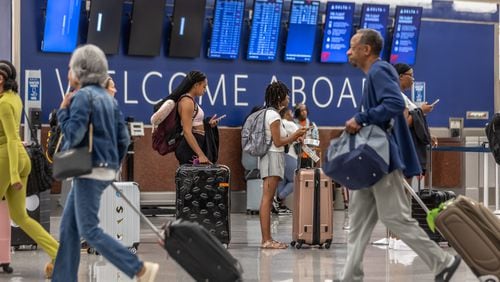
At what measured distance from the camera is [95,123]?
6.00 meters

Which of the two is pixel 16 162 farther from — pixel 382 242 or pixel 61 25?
pixel 61 25

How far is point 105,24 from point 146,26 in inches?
24.0

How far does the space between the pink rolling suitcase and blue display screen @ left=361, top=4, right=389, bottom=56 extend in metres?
8.66

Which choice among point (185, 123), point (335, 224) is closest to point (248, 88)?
point (335, 224)

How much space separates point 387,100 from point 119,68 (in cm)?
861

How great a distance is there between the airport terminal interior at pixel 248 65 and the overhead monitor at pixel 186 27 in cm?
2

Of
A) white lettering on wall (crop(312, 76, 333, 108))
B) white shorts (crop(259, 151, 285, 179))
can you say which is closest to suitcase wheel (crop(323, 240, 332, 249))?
white shorts (crop(259, 151, 285, 179))

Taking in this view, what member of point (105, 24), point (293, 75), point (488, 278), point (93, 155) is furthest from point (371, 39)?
point (293, 75)

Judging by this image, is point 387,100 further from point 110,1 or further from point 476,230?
point 110,1

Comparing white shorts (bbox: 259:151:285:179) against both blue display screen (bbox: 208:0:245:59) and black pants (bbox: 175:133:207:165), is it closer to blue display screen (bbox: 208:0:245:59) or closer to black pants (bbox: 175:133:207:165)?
black pants (bbox: 175:133:207:165)

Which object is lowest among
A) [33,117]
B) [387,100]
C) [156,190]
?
[156,190]

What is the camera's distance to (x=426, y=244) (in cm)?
631

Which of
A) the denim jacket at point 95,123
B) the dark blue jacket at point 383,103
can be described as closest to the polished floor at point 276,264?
the dark blue jacket at point 383,103

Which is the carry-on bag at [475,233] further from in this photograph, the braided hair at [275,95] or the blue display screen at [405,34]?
the blue display screen at [405,34]
